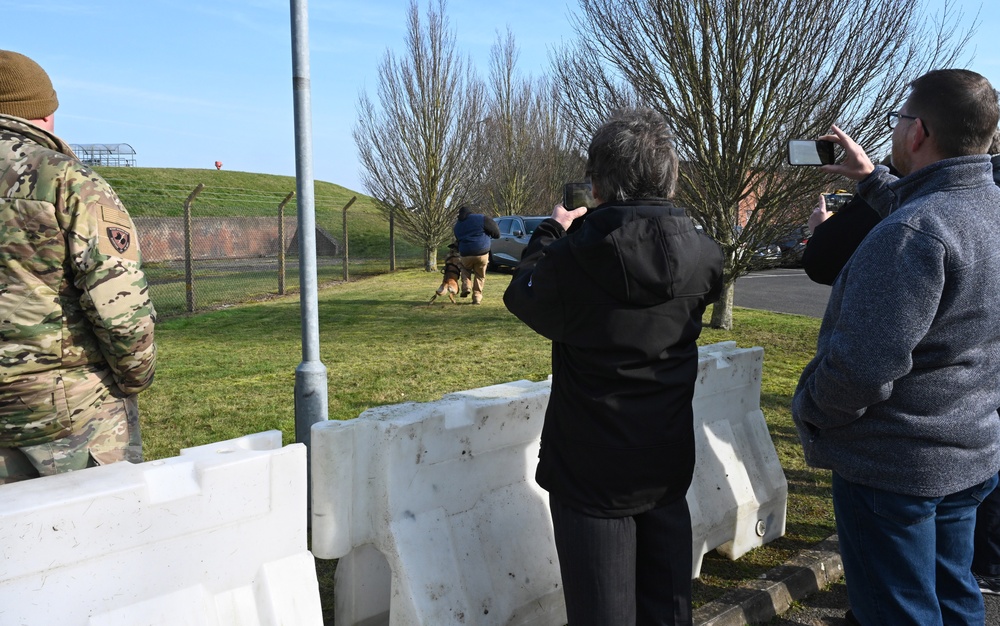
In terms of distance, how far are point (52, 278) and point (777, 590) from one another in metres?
3.09

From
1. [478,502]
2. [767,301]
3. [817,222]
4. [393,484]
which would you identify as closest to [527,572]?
[478,502]

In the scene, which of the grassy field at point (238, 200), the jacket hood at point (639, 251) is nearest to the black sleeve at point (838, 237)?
the jacket hood at point (639, 251)

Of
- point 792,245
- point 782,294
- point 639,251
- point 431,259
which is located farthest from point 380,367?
point 431,259

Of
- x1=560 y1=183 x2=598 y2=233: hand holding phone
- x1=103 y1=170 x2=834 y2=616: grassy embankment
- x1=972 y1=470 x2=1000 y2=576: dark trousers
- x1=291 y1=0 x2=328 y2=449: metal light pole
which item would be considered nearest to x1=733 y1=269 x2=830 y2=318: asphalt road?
x1=103 y1=170 x2=834 y2=616: grassy embankment

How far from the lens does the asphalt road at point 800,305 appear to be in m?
3.26

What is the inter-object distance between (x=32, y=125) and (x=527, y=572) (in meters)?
2.27

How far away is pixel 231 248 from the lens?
88.2ft

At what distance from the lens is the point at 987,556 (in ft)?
11.3

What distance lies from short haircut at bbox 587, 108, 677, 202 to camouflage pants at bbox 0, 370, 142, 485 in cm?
172

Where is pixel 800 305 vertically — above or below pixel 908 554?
below

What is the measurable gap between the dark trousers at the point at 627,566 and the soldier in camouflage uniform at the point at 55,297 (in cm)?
147

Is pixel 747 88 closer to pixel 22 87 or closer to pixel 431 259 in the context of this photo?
pixel 22 87

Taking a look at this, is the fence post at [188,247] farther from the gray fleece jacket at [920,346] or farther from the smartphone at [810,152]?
the gray fleece jacket at [920,346]

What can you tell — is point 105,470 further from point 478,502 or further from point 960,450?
point 960,450
